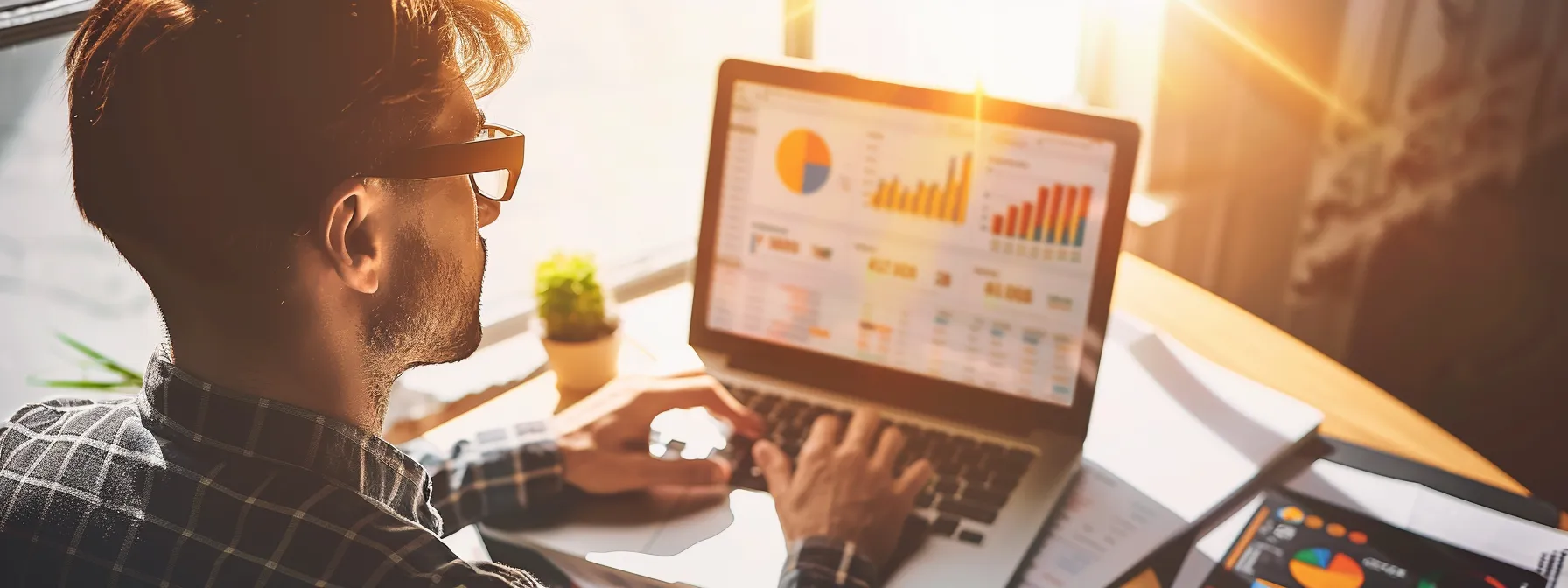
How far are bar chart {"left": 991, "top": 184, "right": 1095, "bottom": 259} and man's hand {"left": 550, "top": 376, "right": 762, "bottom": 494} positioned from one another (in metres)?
0.31

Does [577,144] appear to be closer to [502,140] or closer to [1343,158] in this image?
[502,140]

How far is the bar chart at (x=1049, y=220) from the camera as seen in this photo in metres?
1.01

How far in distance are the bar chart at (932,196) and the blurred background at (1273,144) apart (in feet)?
2.01

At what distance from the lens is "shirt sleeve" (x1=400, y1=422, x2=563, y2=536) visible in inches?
38.5

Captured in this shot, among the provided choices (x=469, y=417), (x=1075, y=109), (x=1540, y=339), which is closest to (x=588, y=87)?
(x=469, y=417)

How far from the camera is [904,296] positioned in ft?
3.60

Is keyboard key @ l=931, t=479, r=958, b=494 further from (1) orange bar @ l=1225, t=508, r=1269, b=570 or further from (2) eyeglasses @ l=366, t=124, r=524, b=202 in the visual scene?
(2) eyeglasses @ l=366, t=124, r=524, b=202

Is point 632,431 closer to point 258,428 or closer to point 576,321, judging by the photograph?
point 576,321

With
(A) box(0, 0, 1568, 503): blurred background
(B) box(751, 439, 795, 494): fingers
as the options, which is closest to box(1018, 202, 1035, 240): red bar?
(B) box(751, 439, 795, 494): fingers

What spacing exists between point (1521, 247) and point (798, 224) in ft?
4.90

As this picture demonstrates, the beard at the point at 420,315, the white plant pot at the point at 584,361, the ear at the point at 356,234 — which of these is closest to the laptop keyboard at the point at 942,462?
the white plant pot at the point at 584,361

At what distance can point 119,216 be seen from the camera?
2.21 feet

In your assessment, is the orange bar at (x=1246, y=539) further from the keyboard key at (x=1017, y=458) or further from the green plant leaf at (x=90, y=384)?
the green plant leaf at (x=90, y=384)

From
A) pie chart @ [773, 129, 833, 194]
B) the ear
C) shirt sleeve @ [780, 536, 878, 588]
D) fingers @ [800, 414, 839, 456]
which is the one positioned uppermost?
pie chart @ [773, 129, 833, 194]
